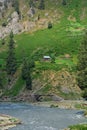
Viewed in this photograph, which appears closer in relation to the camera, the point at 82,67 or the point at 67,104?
the point at 82,67

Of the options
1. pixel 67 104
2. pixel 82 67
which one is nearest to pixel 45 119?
pixel 82 67

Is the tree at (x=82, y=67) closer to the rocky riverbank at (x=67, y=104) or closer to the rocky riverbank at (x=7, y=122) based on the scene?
the rocky riverbank at (x=7, y=122)

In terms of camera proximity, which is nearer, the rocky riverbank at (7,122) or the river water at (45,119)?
the river water at (45,119)

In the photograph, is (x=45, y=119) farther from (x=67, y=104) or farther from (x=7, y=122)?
(x=67, y=104)

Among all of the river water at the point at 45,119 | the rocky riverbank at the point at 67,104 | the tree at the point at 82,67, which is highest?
the tree at the point at 82,67

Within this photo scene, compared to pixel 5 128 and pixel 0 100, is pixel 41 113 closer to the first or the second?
pixel 5 128

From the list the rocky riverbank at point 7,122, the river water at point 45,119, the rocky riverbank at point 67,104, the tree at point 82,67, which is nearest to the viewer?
the river water at point 45,119

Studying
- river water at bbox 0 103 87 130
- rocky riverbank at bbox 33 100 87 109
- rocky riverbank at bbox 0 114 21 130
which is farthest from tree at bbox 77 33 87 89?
rocky riverbank at bbox 33 100 87 109

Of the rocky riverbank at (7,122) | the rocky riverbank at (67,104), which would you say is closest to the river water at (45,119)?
the rocky riverbank at (7,122)

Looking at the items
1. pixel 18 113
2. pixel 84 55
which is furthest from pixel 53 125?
pixel 18 113

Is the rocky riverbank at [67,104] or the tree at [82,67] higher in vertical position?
the tree at [82,67]

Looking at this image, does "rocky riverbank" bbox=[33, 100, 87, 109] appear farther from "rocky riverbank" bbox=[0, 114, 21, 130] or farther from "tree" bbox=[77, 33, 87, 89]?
Result: "rocky riverbank" bbox=[0, 114, 21, 130]
